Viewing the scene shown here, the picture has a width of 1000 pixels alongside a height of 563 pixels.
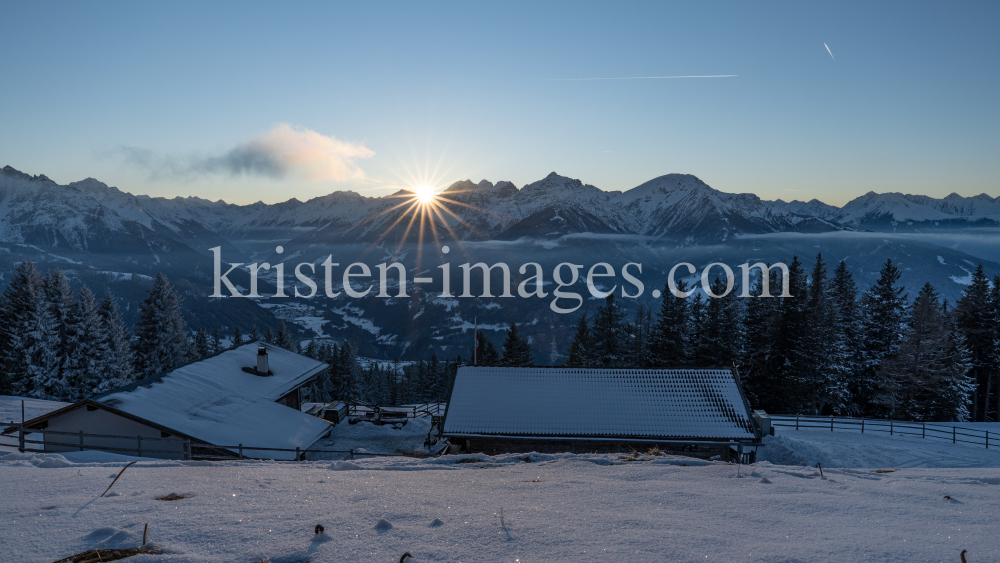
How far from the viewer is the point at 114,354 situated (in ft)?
130

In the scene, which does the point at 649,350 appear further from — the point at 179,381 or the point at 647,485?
the point at 647,485

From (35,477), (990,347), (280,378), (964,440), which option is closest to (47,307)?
(280,378)

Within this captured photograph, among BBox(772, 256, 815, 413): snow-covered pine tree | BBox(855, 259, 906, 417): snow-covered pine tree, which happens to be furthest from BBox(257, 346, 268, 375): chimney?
BBox(855, 259, 906, 417): snow-covered pine tree

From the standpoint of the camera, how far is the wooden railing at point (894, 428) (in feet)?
85.7

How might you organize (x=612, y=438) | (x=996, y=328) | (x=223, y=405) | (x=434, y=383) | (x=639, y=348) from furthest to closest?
(x=434, y=383)
(x=639, y=348)
(x=996, y=328)
(x=223, y=405)
(x=612, y=438)

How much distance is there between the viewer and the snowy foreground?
448cm

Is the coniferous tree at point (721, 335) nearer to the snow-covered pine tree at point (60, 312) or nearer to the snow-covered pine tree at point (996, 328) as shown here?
the snow-covered pine tree at point (996, 328)

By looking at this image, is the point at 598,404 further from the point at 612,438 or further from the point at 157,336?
the point at 157,336

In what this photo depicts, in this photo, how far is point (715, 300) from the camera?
4381cm

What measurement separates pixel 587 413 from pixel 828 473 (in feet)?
43.7

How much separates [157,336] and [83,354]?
18.1ft

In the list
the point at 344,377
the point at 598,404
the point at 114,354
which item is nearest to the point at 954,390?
the point at 598,404

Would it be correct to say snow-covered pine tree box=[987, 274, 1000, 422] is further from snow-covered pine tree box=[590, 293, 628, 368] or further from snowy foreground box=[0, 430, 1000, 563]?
snowy foreground box=[0, 430, 1000, 563]

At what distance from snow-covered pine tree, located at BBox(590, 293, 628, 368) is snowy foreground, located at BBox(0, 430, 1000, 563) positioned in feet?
132
